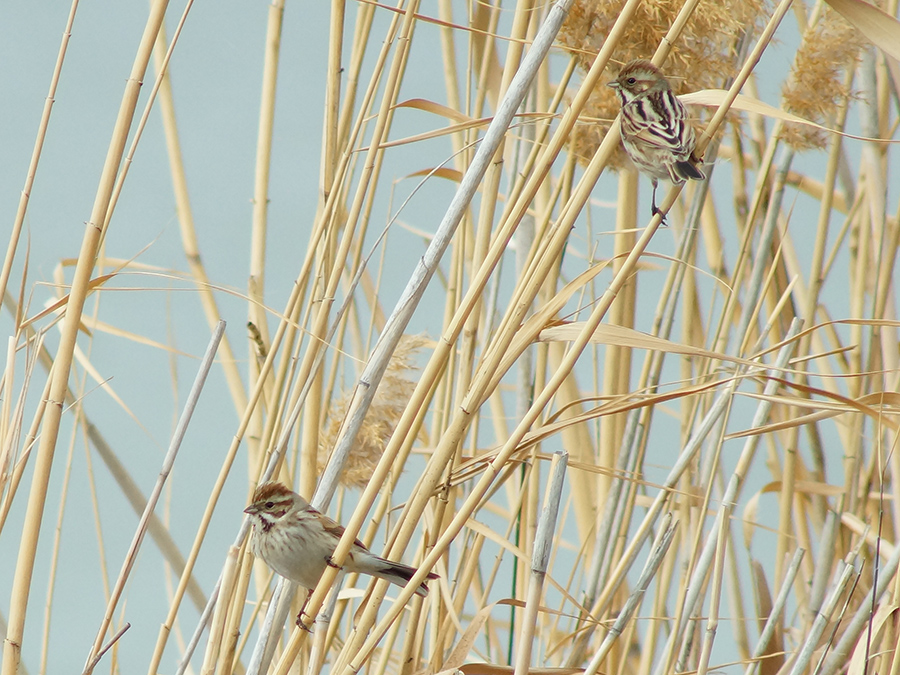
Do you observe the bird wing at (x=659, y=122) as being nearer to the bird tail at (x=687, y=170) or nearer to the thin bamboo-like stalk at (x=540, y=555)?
the bird tail at (x=687, y=170)

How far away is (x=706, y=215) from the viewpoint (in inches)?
66.9

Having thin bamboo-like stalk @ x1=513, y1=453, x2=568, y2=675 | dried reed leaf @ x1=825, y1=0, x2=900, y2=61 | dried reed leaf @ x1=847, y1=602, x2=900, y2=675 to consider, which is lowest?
dried reed leaf @ x1=847, y1=602, x2=900, y2=675

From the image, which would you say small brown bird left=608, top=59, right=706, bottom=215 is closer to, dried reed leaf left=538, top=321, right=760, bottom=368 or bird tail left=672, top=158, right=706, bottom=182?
bird tail left=672, top=158, right=706, bottom=182

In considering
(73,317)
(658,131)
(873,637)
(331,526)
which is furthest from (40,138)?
(873,637)

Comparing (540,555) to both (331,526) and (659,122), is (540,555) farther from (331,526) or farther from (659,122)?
(659,122)

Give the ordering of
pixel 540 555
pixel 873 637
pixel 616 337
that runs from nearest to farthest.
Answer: pixel 540 555 → pixel 616 337 → pixel 873 637

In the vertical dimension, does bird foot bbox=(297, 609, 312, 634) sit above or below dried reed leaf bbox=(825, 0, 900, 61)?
below

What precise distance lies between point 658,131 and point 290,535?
0.60m

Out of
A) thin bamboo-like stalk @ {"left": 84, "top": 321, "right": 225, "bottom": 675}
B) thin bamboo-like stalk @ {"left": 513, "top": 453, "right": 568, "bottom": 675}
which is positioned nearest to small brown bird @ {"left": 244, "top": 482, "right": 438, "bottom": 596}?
thin bamboo-like stalk @ {"left": 84, "top": 321, "right": 225, "bottom": 675}

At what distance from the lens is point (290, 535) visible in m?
1.00

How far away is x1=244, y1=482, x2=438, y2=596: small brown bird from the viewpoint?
0.99 meters

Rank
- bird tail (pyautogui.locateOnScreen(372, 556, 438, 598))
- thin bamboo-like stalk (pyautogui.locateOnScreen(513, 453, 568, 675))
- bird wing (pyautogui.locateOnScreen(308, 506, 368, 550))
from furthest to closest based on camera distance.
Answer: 1. bird wing (pyautogui.locateOnScreen(308, 506, 368, 550))
2. bird tail (pyautogui.locateOnScreen(372, 556, 438, 598))
3. thin bamboo-like stalk (pyautogui.locateOnScreen(513, 453, 568, 675))

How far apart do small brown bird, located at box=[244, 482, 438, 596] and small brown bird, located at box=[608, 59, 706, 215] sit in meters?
0.50

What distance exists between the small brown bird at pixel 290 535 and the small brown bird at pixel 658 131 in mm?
502
